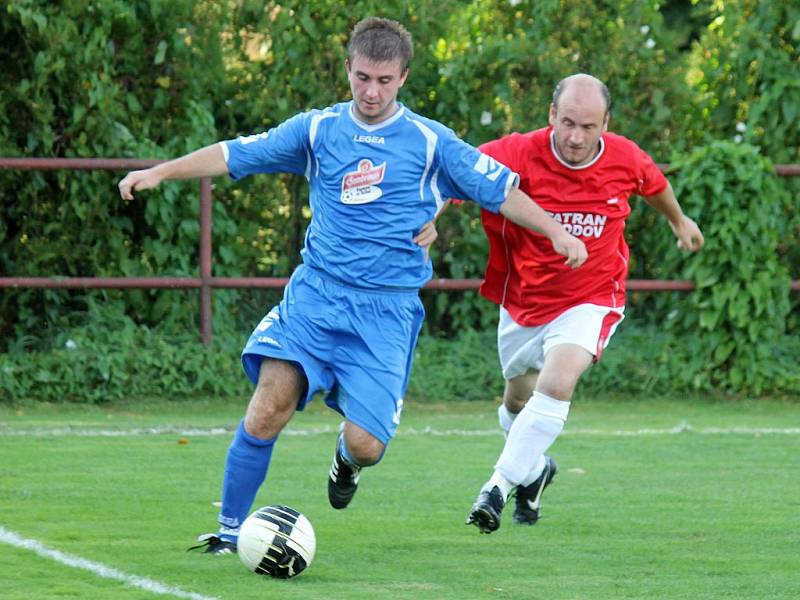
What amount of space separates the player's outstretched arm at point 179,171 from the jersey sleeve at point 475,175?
0.82m

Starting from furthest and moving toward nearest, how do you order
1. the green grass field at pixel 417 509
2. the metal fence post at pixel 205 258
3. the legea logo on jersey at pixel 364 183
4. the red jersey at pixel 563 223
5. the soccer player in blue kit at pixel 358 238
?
the metal fence post at pixel 205 258
the red jersey at pixel 563 223
the legea logo on jersey at pixel 364 183
the soccer player in blue kit at pixel 358 238
the green grass field at pixel 417 509

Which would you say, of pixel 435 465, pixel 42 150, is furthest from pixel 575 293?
pixel 42 150

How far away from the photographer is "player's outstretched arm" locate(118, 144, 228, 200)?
5832 millimetres

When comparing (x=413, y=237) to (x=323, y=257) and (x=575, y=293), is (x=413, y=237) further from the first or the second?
(x=575, y=293)

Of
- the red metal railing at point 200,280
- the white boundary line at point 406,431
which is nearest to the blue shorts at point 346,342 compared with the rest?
the white boundary line at point 406,431

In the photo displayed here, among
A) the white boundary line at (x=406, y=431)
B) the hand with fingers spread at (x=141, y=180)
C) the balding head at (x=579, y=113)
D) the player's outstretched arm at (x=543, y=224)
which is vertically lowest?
the white boundary line at (x=406, y=431)

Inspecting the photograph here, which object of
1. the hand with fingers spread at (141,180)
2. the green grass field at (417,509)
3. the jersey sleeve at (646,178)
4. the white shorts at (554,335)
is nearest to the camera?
the green grass field at (417,509)

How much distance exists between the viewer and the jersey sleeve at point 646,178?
7070 mm

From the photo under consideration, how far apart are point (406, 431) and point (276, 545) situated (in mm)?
4721

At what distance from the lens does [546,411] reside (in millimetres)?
6484

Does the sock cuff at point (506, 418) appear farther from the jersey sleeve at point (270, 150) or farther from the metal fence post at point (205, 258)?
the metal fence post at point (205, 258)

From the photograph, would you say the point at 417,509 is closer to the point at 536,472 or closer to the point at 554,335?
the point at 536,472

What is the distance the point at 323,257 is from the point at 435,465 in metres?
2.81

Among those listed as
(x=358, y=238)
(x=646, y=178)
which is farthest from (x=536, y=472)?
(x=358, y=238)
